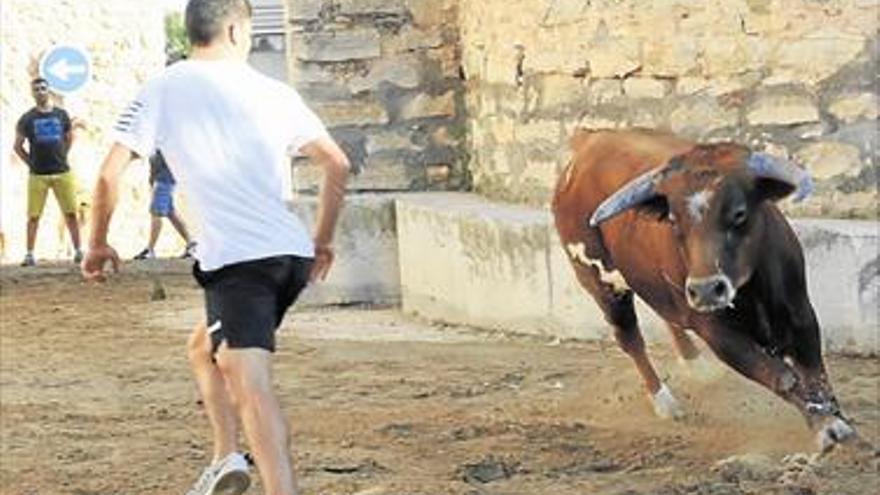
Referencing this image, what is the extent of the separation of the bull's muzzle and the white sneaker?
5.20 ft

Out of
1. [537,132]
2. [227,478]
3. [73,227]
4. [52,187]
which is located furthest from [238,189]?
[52,187]

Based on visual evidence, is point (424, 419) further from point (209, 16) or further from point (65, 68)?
point (65, 68)

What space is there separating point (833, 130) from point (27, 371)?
4485 millimetres

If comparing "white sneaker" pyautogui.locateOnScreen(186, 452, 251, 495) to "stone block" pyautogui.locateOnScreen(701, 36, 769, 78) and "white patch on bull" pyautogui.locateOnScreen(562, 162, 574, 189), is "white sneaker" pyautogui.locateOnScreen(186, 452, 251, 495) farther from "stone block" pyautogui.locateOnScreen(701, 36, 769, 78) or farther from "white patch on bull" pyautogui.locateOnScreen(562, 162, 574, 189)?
"stone block" pyautogui.locateOnScreen(701, 36, 769, 78)

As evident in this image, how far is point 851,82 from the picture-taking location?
9.20 metres

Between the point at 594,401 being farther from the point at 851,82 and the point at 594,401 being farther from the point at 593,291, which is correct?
the point at 851,82

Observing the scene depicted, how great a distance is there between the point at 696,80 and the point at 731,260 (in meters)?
3.62

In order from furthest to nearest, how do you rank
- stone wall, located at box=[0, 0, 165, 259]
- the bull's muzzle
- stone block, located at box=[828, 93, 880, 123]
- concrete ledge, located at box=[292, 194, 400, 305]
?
stone wall, located at box=[0, 0, 165, 259], concrete ledge, located at box=[292, 194, 400, 305], stone block, located at box=[828, 93, 880, 123], the bull's muzzle

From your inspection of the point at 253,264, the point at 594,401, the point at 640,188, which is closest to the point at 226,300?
the point at 253,264

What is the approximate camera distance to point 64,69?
71.8ft

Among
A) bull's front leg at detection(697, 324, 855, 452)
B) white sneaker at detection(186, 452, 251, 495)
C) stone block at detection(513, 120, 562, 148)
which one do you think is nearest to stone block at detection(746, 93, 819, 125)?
stone block at detection(513, 120, 562, 148)

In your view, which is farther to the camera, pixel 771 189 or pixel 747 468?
pixel 747 468

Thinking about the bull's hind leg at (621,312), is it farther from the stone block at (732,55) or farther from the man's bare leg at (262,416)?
the man's bare leg at (262,416)

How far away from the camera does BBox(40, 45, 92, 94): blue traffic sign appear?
2175 centimetres
